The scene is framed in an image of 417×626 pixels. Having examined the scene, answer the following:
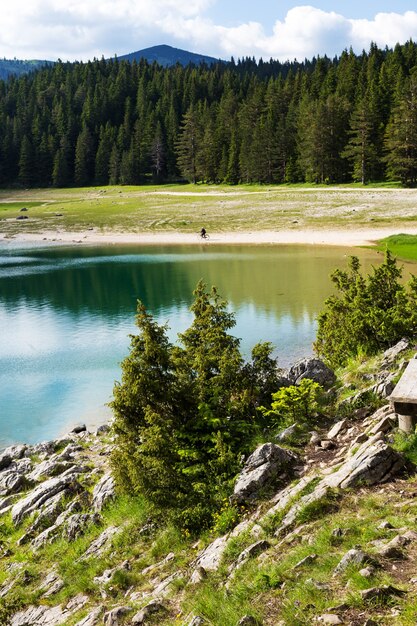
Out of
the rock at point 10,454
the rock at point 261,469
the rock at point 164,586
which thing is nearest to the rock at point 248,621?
the rock at point 164,586

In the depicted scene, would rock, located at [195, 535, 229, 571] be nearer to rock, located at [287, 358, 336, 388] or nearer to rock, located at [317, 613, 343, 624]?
rock, located at [317, 613, 343, 624]

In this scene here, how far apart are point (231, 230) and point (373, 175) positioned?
38.9 meters

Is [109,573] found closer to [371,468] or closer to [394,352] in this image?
[371,468]

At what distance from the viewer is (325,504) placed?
25.0 ft

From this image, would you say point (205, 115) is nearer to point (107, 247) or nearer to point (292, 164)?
point (292, 164)

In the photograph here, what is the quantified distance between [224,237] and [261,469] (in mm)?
50999

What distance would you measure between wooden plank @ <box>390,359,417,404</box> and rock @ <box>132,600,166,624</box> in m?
4.20

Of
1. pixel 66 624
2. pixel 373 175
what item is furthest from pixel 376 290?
pixel 373 175

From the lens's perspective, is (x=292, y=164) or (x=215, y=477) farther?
(x=292, y=164)

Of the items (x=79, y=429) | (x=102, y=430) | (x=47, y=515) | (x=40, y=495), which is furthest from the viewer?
(x=79, y=429)

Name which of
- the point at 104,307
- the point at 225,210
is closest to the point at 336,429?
the point at 104,307

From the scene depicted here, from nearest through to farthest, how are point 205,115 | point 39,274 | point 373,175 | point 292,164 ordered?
point 39,274 → point 373,175 → point 292,164 → point 205,115

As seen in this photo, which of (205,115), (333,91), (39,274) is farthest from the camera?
(205,115)

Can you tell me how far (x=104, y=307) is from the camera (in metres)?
33.6
